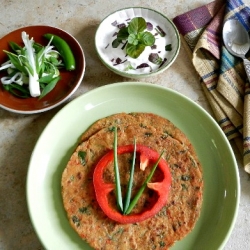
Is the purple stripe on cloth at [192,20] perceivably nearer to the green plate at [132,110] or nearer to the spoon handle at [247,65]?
the spoon handle at [247,65]

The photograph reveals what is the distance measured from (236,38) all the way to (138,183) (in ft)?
2.99

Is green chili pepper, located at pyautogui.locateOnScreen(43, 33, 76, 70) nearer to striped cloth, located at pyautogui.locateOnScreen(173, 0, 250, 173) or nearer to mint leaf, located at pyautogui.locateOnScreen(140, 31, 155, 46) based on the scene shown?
mint leaf, located at pyautogui.locateOnScreen(140, 31, 155, 46)

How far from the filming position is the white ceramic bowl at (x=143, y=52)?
1.90 metres

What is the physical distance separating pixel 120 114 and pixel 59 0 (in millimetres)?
798

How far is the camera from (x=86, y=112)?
184 cm

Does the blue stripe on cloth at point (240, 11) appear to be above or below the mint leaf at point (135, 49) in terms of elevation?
below

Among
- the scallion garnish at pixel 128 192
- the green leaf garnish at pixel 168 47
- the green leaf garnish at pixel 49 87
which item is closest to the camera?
the scallion garnish at pixel 128 192

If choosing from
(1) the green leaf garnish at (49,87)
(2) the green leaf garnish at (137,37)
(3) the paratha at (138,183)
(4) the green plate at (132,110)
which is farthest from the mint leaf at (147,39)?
(1) the green leaf garnish at (49,87)

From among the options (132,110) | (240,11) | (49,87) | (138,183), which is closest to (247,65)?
(240,11)

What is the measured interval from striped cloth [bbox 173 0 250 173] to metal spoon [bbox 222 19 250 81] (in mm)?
27

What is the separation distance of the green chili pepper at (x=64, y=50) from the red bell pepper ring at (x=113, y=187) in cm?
49

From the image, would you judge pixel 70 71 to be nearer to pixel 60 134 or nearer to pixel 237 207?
pixel 60 134

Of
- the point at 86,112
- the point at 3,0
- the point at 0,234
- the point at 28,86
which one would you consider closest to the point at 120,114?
the point at 86,112

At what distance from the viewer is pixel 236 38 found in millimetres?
2012
